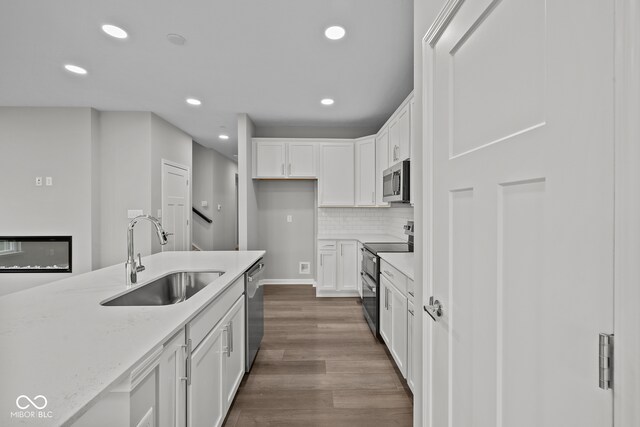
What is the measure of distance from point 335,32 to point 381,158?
78.7 inches

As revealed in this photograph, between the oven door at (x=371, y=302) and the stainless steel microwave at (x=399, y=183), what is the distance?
2.92 ft

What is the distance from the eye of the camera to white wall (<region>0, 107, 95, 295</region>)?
3859mm

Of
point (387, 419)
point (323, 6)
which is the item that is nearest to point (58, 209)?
point (323, 6)

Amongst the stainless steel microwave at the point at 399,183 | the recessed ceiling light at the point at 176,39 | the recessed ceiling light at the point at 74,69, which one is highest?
the recessed ceiling light at the point at 74,69

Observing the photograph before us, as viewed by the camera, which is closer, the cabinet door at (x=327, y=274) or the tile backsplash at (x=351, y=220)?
the cabinet door at (x=327, y=274)

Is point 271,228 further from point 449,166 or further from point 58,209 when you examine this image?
point 449,166

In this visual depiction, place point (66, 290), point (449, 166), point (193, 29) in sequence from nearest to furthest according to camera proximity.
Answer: point (449, 166) → point (66, 290) → point (193, 29)

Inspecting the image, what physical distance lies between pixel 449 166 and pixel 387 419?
167cm

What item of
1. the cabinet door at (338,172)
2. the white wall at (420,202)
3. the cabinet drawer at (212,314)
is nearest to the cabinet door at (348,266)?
the cabinet door at (338,172)

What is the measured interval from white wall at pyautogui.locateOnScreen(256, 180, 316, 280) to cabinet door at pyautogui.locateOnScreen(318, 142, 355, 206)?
52 centimetres

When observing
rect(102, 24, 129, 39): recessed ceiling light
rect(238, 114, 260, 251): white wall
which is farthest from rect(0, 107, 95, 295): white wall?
rect(102, 24, 129, 39): recessed ceiling light

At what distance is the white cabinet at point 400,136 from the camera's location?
2842mm

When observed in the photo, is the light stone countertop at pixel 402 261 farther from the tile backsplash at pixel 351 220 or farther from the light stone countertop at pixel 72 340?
the tile backsplash at pixel 351 220

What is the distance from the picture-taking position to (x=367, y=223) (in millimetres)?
4664
